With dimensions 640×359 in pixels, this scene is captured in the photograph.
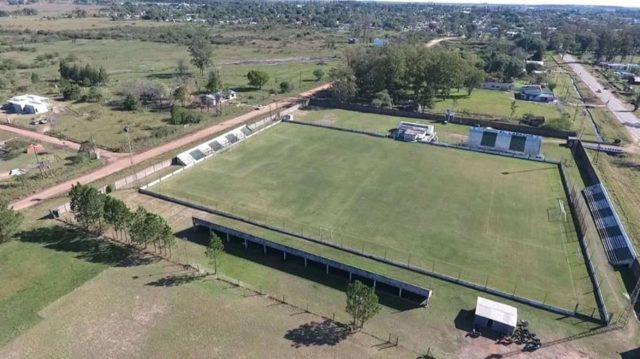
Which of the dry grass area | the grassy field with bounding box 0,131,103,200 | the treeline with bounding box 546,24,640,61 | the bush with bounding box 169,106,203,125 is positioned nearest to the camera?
the dry grass area

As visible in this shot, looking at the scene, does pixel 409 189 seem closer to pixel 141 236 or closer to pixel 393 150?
pixel 393 150

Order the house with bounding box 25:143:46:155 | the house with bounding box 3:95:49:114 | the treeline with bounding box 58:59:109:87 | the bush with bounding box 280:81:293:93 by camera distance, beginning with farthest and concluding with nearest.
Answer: the treeline with bounding box 58:59:109:87, the bush with bounding box 280:81:293:93, the house with bounding box 3:95:49:114, the house with bounding box 25:143:46:155

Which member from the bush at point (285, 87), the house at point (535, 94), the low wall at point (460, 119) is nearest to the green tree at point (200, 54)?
the bush at point (285, 87)

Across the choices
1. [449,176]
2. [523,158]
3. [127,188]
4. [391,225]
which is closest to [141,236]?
[127,188]

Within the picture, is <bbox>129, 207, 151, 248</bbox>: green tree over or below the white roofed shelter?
over

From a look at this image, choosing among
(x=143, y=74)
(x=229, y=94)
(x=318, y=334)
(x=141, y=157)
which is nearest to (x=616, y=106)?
(x=229, y=94)

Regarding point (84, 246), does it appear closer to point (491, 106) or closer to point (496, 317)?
point (496, 317)

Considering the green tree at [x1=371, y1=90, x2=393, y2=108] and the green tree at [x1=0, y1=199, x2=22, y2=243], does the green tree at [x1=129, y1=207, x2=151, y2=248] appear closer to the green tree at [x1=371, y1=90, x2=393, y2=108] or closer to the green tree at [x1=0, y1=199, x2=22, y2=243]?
the green tree at [x1=0, y1=199, x2=22, y2=243]

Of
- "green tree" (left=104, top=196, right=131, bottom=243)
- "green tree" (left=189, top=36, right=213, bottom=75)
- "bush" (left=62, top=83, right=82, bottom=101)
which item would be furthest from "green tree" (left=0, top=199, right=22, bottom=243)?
"green tree" (left=189, top=36, right=213, bottom=75)
